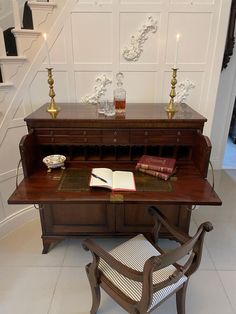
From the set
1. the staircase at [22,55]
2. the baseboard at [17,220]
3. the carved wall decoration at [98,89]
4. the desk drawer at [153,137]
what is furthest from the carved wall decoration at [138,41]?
the baseboard at [17,220]

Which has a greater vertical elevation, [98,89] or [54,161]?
[98,89]

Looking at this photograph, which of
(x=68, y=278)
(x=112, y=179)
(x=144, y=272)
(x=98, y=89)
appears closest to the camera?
(x=144, y=272)

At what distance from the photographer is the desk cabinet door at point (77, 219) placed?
67.8 inches

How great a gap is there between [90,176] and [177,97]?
109cm

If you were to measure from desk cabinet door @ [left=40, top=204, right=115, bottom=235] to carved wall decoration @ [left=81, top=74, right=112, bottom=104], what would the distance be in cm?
91

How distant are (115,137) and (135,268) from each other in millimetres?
830

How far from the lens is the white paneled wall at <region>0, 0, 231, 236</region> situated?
1778mm

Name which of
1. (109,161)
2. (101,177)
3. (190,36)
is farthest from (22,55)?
(190,36)

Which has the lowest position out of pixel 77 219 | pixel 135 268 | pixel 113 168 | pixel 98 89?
pixel 77 219

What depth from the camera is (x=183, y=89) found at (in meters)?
1.99

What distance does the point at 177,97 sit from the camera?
2.02 m

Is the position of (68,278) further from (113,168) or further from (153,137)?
(153,137)

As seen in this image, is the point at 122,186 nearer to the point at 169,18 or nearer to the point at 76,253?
the point at 76,253

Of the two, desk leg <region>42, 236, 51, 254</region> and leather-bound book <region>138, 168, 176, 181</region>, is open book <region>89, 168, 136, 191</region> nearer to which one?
leather-bound book <region>138, 168, 176, 181</region>
